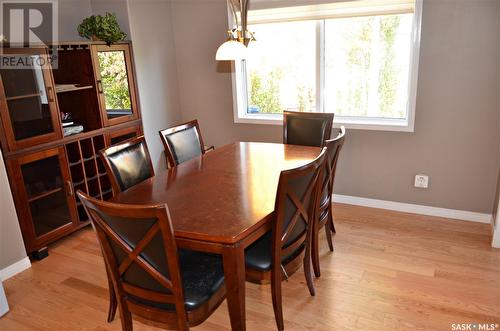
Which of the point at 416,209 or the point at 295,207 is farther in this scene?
→ the point at 416,209

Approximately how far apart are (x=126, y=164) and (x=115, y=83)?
1408mm

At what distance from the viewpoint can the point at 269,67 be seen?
152 inches

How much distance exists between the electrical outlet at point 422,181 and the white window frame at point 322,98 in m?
0.41

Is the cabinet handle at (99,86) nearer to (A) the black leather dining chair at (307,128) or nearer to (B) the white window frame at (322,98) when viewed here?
(B) the white window frame at (322,98)

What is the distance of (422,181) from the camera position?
3311 millimetres

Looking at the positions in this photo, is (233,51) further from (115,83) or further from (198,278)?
(115,83)

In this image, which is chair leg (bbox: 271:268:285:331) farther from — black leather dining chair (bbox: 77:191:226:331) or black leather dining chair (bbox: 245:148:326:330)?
black leather dining chair (bbox: 77:191:226:331)

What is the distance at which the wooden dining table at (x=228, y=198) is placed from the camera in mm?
1662

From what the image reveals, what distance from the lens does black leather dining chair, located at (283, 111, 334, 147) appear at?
3.05 meters

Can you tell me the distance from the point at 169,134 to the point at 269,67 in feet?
4.92

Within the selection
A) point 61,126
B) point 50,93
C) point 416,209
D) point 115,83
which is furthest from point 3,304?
point 416,209

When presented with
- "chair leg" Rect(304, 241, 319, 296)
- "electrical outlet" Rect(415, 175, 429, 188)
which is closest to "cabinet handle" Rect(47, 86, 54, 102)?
"chair leg" Rect(304, 241, 319, 296)

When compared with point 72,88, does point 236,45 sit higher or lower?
higher

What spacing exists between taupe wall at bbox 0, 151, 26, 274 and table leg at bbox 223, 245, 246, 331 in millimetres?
1863
